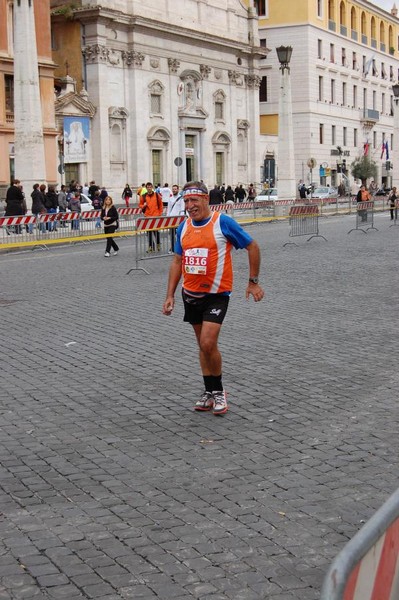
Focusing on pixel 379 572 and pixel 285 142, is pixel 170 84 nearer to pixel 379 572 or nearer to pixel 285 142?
pixel 285 142

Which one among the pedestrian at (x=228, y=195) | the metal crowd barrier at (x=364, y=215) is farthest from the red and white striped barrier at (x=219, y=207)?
the pedestrian at (x=228, y=195)

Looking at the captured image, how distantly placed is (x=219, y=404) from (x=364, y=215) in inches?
1019

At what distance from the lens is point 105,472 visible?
5.61 meters

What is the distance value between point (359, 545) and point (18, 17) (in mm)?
29953

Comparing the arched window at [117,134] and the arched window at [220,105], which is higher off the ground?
the arched window at [220,105]

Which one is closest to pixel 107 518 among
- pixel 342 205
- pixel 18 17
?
pixel 18 17

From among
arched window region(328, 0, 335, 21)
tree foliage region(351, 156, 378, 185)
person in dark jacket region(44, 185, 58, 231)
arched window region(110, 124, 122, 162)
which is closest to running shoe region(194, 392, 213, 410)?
person in dark jacket region(44, 185, 58, 231)

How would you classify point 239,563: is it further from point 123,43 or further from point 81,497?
point 123,43

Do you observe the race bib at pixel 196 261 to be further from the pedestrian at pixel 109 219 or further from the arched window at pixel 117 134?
the arched window at pixel 117 134

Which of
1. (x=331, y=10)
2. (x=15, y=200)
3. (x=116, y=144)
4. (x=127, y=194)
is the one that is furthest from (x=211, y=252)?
(x=331, y=10)

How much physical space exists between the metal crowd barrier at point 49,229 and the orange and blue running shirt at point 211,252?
782 inches

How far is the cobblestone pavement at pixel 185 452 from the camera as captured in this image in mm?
4188

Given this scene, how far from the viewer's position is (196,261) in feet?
23.1

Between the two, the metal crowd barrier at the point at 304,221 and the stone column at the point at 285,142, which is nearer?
the metal crowd barrier at the point at 304,221
